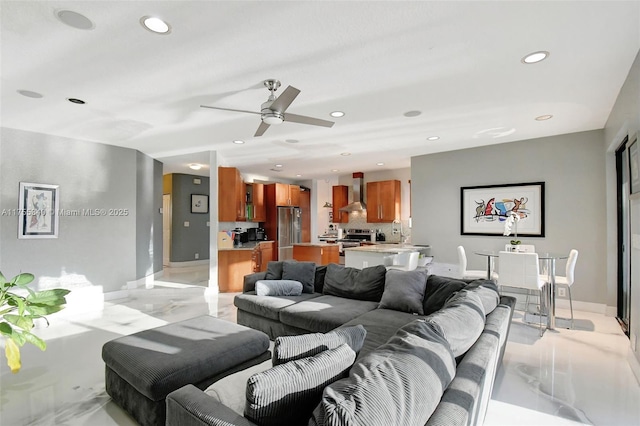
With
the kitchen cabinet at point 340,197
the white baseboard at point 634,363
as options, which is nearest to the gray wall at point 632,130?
the white baseboard at point 634,363

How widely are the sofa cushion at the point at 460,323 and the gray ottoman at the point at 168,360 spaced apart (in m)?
1.44

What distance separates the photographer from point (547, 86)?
307 centimetres

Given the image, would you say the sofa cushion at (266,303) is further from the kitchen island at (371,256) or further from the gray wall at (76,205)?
the gray wall at (76,205)

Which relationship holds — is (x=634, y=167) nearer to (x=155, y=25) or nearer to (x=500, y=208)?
(x=500, y=208)

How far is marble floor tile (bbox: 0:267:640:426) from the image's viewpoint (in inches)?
84.7

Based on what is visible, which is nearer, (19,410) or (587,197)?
(19,410)

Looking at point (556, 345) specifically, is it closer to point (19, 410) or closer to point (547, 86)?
point (547, 86)

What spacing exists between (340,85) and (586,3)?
5.92 feet

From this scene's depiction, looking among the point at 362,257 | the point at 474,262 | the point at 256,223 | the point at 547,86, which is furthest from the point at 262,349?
the point at 256,223

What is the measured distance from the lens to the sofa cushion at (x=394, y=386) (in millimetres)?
928

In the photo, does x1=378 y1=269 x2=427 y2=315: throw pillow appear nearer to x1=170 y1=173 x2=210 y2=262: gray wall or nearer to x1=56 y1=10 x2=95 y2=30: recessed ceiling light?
x1=56 y1=10 x2=95 y2=30: recessed ceiling light

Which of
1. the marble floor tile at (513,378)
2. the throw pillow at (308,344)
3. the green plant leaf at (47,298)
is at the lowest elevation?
the marble floor tile at (513,378)

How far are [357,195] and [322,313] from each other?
5.65 metres

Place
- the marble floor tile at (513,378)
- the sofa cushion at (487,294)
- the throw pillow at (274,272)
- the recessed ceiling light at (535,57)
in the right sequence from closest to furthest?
the marble floor tile at (513,378)
the sofa cushion at (487,294)
the recessed ceiling light at (535,57)
the throw pillow at (274,272)
